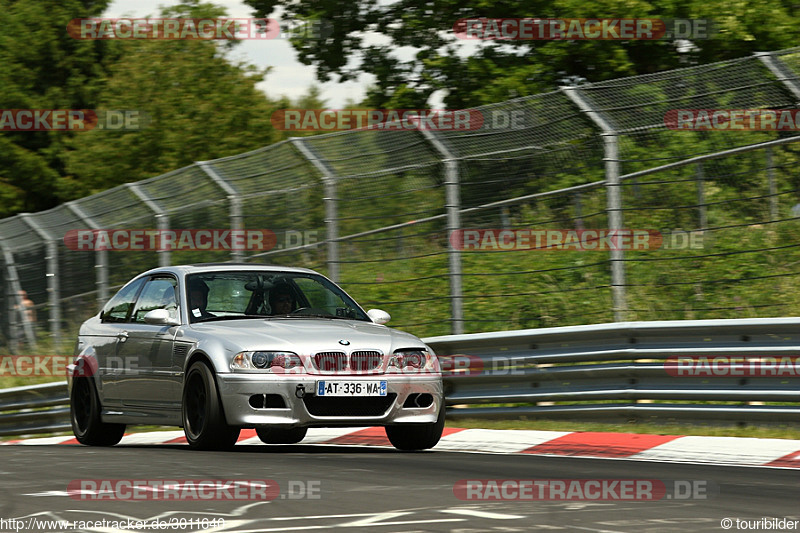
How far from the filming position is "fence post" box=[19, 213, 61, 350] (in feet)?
64.1

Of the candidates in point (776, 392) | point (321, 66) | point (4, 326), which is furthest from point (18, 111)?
point (776, 392)

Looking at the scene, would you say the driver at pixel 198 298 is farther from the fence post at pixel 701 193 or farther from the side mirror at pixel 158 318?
the fence post at pixel 701 193

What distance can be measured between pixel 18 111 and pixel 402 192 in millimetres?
34673

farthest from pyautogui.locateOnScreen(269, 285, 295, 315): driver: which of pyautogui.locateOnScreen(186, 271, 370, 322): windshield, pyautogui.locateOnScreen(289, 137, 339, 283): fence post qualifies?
pyautogui.locateOnScreen(289, 137, 339, 283): fence post

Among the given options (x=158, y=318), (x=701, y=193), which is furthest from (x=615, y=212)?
(x=158, y=318)

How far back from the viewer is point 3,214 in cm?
4438

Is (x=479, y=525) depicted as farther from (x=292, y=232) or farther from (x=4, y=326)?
(x=4, y=326)

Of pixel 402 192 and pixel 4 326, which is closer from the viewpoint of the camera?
pixel 402 192

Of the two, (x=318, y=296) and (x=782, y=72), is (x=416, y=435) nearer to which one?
(x=318, y=296)

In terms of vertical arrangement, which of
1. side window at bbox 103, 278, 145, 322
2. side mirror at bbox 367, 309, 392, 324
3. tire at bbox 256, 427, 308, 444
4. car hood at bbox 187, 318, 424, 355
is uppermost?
side window at bbox 103, 278, 145, 322

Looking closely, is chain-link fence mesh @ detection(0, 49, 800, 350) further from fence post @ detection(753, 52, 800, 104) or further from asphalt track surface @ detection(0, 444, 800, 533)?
asphalt track surface @ detection(0, 444, 800, 533)

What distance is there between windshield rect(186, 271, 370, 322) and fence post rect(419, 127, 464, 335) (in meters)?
1.52

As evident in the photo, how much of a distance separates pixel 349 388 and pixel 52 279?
11480mm

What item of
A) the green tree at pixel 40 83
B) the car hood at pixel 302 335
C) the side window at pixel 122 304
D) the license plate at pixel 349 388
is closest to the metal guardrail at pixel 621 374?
the car hood at pixel 302 335
